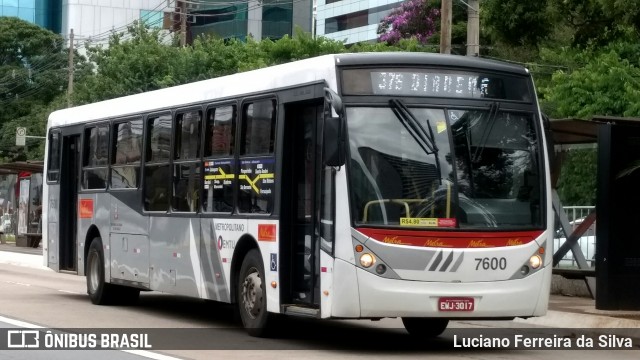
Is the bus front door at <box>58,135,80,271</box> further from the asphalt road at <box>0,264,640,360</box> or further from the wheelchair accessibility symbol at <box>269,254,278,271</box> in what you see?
the wheelchair accessibility symbol at <box>269,254,278,271</box>

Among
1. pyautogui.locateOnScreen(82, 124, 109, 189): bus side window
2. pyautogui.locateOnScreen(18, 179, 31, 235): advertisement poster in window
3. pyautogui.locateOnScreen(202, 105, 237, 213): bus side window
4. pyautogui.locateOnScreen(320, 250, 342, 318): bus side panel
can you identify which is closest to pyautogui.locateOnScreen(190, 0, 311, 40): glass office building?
pyautogui.locateOnScreen(18, 179, 31, 235): advertisement poster in window

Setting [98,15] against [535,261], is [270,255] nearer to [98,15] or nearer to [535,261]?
[535,261]

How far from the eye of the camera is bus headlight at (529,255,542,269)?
1348 centimetres

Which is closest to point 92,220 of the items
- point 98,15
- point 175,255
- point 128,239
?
point 128,239

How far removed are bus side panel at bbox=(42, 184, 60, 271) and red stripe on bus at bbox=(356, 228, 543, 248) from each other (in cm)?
1010

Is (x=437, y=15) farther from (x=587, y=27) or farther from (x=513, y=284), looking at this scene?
(x=513, y=284)

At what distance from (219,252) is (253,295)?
1140mm

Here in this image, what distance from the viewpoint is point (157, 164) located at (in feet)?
58.4

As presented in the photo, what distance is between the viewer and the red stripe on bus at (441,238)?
12938mm

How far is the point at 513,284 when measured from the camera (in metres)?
13.3

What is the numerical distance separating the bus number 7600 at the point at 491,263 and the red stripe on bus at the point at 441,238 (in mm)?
143

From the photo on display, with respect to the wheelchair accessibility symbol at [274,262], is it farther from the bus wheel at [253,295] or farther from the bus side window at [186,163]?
the bus side window at [186,163]

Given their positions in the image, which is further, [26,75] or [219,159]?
[26,75]

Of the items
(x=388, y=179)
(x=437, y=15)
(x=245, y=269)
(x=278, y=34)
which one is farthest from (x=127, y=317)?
(x=278, y=34)
